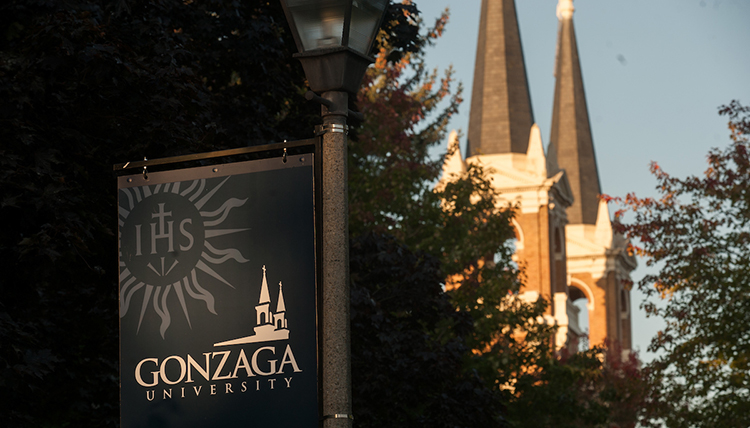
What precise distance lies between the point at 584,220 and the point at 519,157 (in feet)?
62.9

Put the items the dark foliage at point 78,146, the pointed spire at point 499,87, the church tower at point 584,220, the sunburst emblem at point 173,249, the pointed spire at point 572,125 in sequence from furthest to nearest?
1. the pointed spire at point 572,125
2. the church tower at point 584,220
3. the pointed spire at point 499,87
4. the dark foliage at point 78,146
5. the sunburst emblem at point 173,249

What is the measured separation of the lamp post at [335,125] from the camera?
19.3 ft

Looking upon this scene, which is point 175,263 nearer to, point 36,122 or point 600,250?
point 36,122

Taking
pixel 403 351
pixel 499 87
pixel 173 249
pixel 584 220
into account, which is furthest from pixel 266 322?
pixel 584 220

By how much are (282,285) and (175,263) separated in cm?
70

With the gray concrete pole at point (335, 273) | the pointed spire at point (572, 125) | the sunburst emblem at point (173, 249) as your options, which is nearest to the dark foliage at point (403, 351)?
the sunburst emblem at point (173, 249)

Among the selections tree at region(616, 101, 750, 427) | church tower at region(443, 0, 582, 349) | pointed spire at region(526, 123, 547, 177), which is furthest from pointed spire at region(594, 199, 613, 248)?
tree at region(616, 101, 750, 427)

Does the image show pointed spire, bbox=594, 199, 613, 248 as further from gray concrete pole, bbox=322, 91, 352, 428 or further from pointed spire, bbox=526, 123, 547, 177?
gray concrete pole, bbox=322, 91, 352, 428

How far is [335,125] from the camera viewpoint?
20.3 ft

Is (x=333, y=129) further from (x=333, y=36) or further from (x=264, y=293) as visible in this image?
(x=264, y=293)

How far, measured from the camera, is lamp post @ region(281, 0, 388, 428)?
589 cm

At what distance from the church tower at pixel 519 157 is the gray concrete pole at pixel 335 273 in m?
46.7

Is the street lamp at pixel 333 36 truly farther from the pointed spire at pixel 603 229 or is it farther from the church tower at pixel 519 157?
the pointed spire at pixel 603 229

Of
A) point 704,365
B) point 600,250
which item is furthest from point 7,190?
point 600,250
